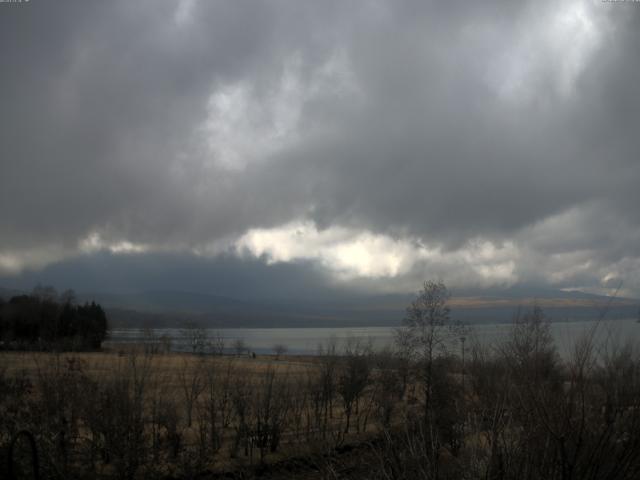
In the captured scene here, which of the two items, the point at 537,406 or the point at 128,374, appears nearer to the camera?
the point at 537,406

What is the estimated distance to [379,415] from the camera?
27.8 metres

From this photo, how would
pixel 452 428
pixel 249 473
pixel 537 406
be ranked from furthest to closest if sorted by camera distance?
pixel 249 473 → pixel 452 428 → pixel 537 406

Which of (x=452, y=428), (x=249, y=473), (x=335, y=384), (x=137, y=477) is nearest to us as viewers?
(x=137, y=477)

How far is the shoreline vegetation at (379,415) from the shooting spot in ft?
23.2

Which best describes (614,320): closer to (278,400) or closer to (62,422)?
(62,422)

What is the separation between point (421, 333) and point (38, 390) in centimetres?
2758

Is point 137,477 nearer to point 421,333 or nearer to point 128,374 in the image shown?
point 128,374

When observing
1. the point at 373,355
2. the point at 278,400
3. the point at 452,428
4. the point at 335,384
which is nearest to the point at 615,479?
the point at 452,428

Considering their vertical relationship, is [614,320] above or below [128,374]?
above

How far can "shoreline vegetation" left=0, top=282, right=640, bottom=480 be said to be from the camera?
7.07 meters

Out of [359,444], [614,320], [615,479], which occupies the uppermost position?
[614,320]

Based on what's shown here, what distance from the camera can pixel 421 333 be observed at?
41.2m

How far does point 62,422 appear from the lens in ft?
63.9

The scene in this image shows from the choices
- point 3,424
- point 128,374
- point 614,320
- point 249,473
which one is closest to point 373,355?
point 249,473
